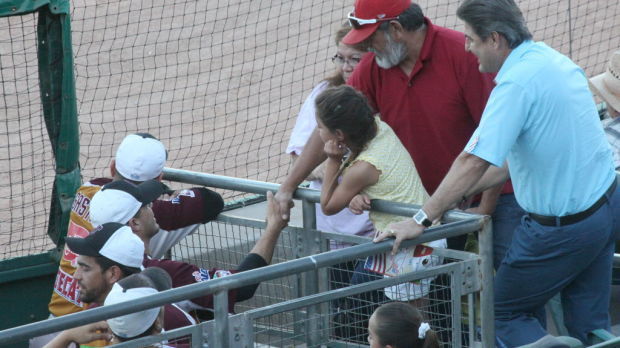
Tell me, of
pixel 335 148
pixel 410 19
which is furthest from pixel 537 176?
pixel 410 19

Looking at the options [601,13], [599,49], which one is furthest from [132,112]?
[601,13]

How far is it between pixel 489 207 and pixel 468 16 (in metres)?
0.86

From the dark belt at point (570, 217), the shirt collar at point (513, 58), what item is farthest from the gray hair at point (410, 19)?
the dark belt at point (570, 217)

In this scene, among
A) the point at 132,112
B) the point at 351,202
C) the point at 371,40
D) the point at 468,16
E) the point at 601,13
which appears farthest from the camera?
the point at 601,13

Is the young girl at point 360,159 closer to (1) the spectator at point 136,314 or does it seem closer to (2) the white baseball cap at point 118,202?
(2) the white baseball cap at point 118,202

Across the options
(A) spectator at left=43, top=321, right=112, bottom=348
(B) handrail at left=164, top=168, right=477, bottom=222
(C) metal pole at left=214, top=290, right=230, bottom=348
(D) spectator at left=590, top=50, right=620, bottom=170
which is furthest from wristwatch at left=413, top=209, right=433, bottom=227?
(D) spectator at left=590, top=50, right=620, bottom=170

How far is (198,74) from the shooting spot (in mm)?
10578

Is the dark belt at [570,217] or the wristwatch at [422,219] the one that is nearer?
the wristwatch at [422,219]

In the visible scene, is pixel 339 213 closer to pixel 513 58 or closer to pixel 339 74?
pixel 339 74

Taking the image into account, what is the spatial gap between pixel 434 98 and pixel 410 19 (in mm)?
334

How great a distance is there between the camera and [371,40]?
4.25 meters

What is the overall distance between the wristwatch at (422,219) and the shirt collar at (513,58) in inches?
22.4

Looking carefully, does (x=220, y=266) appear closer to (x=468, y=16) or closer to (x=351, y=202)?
(x=351, y=202)

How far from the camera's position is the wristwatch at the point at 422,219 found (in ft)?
11.6
